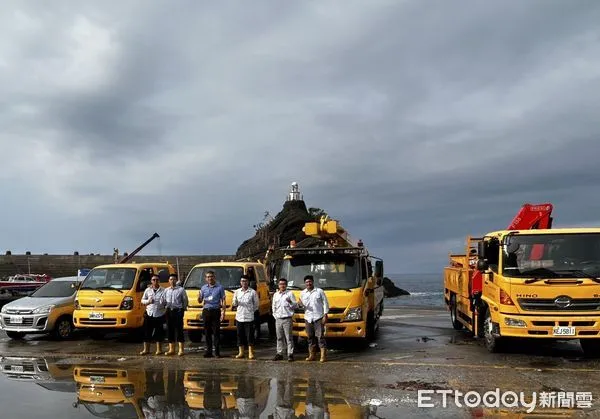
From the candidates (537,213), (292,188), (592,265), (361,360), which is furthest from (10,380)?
(292,188)

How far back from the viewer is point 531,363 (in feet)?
34.0

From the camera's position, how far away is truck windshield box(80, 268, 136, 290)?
14078mm

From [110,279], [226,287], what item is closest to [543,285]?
[226,287]

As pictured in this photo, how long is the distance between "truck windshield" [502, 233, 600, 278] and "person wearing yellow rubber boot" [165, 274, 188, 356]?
652cm

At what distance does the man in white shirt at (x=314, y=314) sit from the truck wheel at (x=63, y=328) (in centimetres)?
735

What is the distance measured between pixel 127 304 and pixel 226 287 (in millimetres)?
2491

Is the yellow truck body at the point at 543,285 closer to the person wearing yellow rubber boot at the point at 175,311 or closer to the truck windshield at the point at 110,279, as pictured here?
the person wearing yellow rubber boot at the point at 175,311

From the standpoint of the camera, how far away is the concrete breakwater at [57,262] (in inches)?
2087

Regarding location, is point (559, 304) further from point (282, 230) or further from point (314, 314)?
point (282, 230)

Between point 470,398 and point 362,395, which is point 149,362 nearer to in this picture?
point 362,395

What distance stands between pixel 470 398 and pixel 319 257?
5646 millimetres

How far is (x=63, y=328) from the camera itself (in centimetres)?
1470

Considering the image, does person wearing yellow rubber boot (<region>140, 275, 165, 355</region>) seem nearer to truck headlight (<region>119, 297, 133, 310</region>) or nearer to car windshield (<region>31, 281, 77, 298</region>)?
truck headlight (<region>119, 297, 133, 310</region>)

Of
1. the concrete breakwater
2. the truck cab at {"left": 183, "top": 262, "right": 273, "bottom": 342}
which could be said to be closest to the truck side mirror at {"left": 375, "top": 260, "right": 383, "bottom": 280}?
the truck cab at {"left": 183, "top": 262, "right": 273, "bottom": 342}
